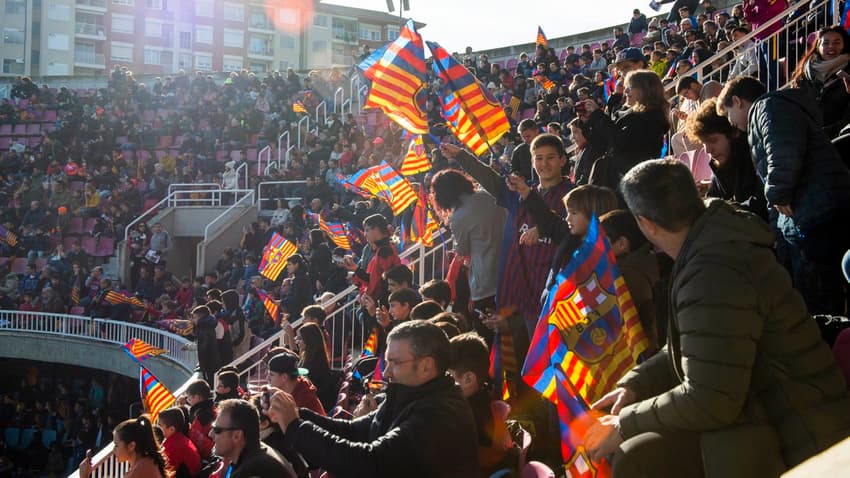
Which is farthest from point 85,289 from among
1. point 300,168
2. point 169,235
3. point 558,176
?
point 558,176

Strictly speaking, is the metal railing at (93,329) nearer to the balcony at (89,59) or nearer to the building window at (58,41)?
the building window at (58,41)

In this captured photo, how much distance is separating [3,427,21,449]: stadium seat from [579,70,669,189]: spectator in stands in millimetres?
16021

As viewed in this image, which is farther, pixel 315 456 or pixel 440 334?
pixel 440 334

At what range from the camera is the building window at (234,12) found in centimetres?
7044

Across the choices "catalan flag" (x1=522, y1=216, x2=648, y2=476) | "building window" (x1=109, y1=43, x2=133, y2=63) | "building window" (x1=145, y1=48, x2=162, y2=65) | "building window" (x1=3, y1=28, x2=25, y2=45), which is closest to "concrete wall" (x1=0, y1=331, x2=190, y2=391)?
"catalan flag" (x1=522, y1=216, x2=648, y2=476)

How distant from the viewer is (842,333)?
2963 mm

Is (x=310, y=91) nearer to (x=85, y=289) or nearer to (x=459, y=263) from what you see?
(x=85, y=289)

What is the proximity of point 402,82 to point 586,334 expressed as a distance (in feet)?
13.8

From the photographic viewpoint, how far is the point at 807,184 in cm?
420

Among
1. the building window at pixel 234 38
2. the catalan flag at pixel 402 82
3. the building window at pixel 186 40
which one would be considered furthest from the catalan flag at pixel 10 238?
the building window at pixel 234 38

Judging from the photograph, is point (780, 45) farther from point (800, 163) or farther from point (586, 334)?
point (586, 334)

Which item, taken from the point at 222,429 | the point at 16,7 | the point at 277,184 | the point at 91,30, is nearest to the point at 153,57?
the point at 91,30

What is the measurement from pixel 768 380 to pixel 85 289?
19.5m

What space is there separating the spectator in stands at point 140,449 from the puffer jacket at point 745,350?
436 centimetres
